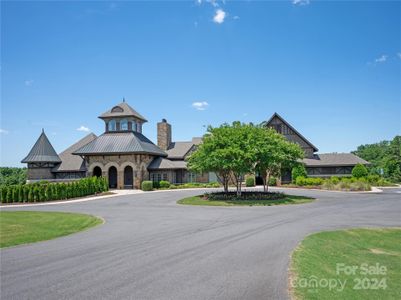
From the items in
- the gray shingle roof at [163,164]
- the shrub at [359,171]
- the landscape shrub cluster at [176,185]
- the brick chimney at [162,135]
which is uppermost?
the brick chimney at [162,135]

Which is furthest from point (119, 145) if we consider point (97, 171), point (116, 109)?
point (116, 109)

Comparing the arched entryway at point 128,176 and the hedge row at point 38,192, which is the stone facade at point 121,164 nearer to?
the arched entryway at point 128,176

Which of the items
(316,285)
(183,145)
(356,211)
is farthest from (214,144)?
(183,145)

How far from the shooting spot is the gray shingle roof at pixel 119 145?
133 feet

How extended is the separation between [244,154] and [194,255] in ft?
50.8

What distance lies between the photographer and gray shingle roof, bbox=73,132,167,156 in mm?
40688

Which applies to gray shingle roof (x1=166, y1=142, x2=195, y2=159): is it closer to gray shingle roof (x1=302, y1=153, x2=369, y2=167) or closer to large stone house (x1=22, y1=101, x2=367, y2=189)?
large stone house (x1=22, y1=101, x2=367, y2=189)

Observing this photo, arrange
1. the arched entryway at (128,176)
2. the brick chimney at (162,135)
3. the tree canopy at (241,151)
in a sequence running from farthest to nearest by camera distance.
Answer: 1. the brick chimney at (162,135)
2. the arched entryway at (128,176)
3. the tree canopy at (241,151)

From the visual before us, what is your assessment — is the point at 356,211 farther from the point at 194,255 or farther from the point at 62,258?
the point at 62,258

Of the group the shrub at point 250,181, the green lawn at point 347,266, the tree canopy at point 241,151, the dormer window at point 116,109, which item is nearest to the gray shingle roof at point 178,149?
the dormer window at point 116,109

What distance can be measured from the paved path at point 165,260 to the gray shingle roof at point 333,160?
98.9 feet

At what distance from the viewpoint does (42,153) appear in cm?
4353

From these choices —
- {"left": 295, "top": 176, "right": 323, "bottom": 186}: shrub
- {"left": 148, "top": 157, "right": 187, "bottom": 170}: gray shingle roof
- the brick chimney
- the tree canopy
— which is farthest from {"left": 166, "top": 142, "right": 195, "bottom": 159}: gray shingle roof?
the tree canopy

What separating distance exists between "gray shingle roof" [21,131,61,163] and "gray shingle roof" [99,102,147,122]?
8544mm
